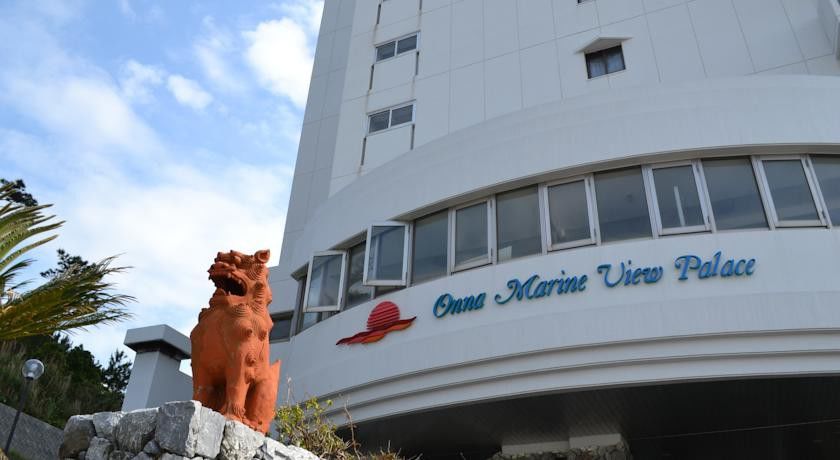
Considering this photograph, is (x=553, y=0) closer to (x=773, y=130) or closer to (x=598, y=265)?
(x=773, y=130)

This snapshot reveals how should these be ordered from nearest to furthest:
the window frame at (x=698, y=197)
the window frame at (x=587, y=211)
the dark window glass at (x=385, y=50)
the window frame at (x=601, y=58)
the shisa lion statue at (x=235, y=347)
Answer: the shisa lion statue at (x=235, y=347), the window frame at (x=698, y=197), the window frame at (x=587, y=211), the window frame at (x=601, y=58), the dark window glass at (x=385, y=50)

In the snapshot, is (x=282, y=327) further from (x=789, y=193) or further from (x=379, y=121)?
(x=789, y=193)

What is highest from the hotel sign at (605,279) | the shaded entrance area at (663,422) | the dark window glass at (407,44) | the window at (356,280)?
the dark window glass at (407,44)

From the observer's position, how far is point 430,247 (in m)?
11.1

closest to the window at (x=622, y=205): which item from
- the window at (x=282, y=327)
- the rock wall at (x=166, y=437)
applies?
the rock wall at (x=166, y=437)

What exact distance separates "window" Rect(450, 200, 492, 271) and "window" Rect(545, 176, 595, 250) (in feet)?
3.25

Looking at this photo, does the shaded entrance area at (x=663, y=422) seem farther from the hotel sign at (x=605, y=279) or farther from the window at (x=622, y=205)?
the window at (x=622, y=205)

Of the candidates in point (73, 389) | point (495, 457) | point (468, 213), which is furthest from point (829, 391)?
point (73, 389)

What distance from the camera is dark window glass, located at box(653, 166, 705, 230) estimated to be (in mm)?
9336

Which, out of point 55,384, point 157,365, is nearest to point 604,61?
point 157,365

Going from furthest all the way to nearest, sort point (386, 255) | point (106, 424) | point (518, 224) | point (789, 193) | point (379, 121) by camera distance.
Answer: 1. point (379, 121)
2. point (386, 255)
3. point (518, 224)
4. point (789, 193)
5. point (106, 424)

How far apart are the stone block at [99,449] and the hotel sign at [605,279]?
5.76 metres

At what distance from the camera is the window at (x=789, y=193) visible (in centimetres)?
903

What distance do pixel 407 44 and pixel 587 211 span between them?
29.5 feet
